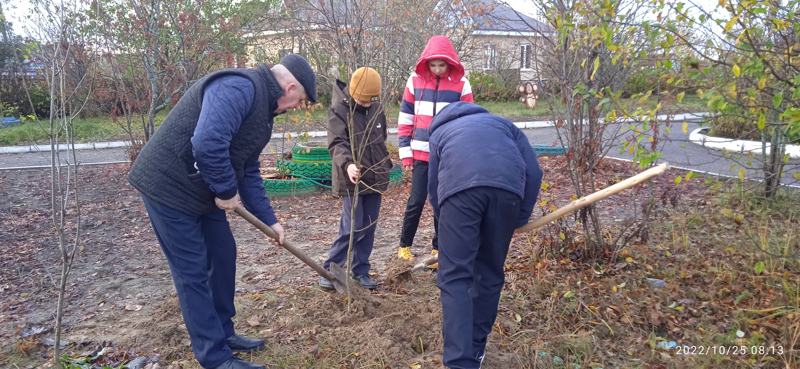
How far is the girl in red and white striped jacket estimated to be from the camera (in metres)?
3.86

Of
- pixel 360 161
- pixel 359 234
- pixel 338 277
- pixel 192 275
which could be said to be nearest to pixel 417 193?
pixel 359 234

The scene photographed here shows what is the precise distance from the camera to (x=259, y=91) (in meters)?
2.59

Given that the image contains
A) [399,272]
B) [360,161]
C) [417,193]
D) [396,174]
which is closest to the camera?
[360,161]

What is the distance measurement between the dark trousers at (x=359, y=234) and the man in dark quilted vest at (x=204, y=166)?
3.68 ft

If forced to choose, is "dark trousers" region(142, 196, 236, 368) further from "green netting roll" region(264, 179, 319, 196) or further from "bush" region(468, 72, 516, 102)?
"bush" region(468, 72, 516, 102)

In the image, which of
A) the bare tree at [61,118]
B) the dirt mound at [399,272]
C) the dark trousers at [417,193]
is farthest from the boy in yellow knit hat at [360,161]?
the bare tree at [61,118]

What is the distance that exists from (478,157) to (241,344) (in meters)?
1.78

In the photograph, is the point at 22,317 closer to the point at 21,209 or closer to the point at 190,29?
the point at 21,209

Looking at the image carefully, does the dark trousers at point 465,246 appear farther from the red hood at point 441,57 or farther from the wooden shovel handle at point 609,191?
the red hood at point 441,57

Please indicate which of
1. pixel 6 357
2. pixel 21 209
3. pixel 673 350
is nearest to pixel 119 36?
pixel 21 209

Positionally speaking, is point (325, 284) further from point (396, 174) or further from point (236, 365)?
point (396, 174)

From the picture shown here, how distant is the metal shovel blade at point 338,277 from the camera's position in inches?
141

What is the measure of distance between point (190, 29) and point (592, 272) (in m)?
7.04

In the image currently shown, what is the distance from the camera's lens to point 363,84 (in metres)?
3.59
